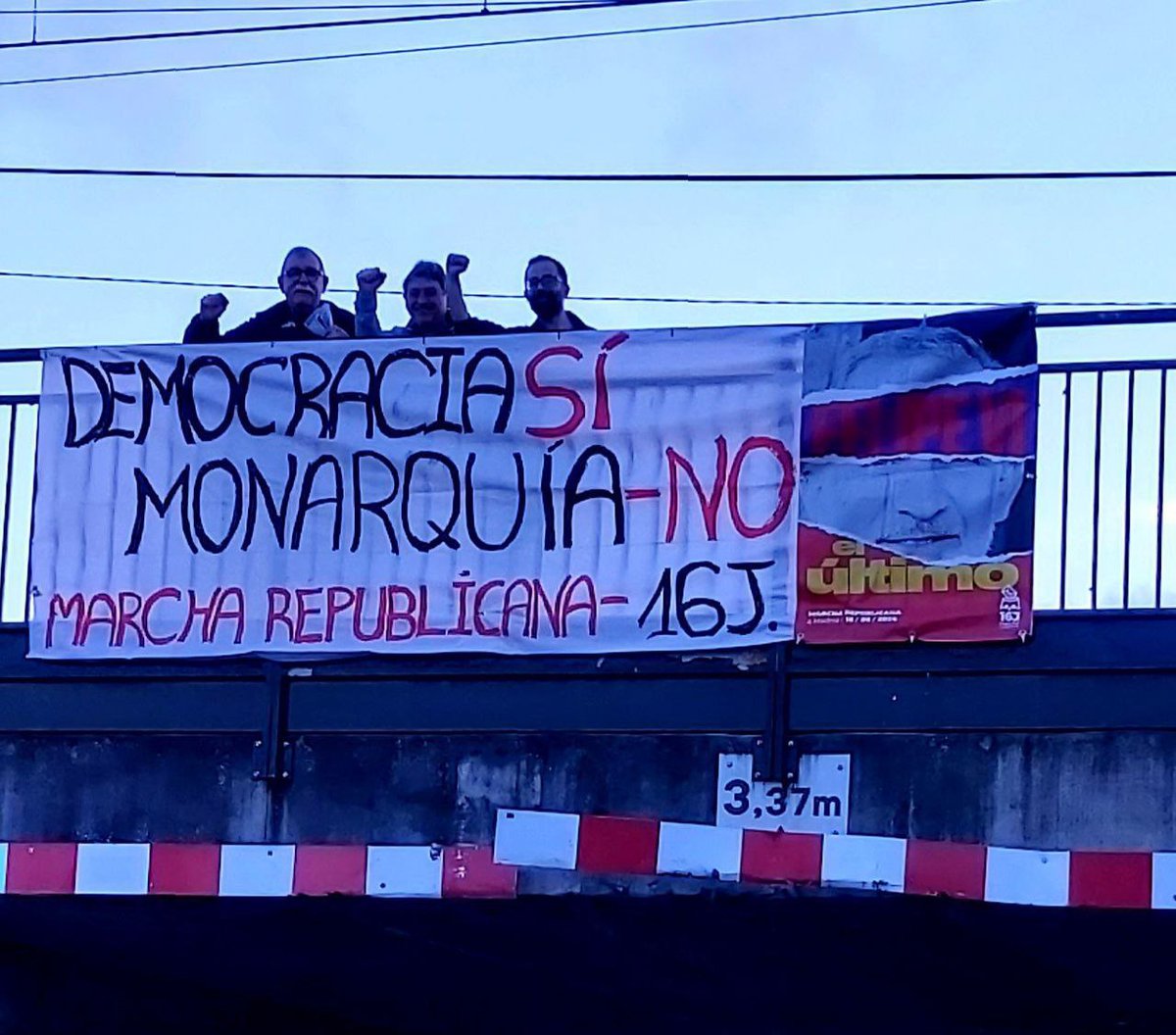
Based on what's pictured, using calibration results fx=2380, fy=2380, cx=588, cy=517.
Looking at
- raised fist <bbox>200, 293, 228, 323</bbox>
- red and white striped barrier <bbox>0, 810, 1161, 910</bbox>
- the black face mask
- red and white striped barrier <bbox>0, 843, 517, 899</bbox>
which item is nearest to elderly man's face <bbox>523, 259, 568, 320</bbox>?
the black face mask

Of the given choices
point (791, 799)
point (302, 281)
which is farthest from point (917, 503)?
point (302, 281)

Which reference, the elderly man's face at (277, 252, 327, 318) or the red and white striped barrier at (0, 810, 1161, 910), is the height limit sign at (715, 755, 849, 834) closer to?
the red and white striped barrier at (0, 810, 1161, 910)

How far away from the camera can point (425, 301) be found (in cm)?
982

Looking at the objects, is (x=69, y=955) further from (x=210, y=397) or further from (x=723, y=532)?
(x=723, y=532)

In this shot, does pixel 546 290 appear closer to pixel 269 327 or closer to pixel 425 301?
pixel 425 301

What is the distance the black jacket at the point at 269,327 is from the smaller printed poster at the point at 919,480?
2.36 meters

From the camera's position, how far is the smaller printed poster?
859cm

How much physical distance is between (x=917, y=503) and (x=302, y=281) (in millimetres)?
3072

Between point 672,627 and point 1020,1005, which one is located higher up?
point 672,627

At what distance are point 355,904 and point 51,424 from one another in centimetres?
232

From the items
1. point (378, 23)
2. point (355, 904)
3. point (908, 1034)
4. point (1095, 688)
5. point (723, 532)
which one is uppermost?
point (378, 23)

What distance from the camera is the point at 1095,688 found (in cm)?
842

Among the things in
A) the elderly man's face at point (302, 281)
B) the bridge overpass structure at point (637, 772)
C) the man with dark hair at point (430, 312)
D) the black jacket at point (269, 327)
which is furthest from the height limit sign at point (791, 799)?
the elderly man's face at point (302, 281)

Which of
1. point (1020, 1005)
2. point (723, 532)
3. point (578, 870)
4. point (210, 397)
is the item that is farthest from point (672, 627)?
point (1020, 1005)
